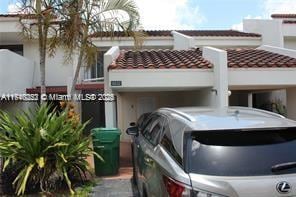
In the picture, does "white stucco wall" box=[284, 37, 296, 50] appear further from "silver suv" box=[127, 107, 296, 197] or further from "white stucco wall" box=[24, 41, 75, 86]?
"silver suv" box=[127, 107, 296, 197]

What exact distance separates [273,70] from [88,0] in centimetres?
567

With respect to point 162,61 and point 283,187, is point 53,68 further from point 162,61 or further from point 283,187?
point 283,187

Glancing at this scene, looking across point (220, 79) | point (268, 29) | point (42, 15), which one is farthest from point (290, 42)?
point (42, 15)

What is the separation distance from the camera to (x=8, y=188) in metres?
9.20

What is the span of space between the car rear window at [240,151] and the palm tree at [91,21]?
875 centimetres

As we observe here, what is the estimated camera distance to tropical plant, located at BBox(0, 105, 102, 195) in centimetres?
908

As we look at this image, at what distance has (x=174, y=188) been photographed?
4.35 m

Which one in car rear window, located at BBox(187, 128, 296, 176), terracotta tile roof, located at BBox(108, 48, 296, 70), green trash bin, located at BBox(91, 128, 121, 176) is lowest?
green trash bin, located at BBox(91, 128, 121, 176)

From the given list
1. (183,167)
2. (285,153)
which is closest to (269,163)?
(285,153)

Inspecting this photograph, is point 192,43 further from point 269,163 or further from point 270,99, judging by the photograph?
point 269,163

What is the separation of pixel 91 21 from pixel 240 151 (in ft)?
30.6

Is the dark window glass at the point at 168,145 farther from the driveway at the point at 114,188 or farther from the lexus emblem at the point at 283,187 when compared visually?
the driveway at the point at 114,188

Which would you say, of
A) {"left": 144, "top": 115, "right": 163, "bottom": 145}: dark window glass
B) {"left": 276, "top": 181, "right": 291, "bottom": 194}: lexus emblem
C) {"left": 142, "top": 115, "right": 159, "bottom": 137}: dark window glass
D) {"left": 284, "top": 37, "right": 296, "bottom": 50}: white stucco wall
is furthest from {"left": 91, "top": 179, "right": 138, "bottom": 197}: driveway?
{"left": 284, "top": 37, "right": 296, "bottom": 50}: white stucco wall

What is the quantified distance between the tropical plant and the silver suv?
418cm
